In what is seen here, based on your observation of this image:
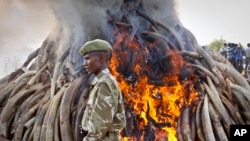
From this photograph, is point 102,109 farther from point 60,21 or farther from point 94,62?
point 60,21

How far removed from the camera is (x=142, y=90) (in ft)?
22.9

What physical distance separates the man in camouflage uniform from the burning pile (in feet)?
9.22

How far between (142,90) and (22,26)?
2165mm

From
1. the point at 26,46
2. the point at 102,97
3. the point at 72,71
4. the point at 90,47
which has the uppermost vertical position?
the point at 26,46

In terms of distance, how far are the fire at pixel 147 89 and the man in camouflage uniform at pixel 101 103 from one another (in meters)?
3.11

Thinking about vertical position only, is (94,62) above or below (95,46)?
below

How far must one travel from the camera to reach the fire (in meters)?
6.86

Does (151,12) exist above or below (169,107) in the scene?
above

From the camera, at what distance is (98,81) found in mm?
3648

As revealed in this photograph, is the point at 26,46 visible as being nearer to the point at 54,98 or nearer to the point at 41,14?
the point at 41,14

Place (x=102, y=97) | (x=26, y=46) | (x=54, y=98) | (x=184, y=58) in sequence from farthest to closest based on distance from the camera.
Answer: (x=26, y=46) < (x=184, y=58) < (x=54, y=98) < (x=102, y=97)

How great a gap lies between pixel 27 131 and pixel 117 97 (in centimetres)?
347

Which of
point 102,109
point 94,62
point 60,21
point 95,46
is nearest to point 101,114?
point 102,109

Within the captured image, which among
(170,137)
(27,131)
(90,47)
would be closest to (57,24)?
(27,131)
